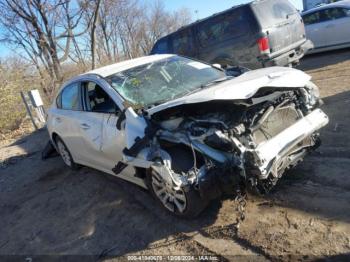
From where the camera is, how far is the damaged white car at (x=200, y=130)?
11.0 ft

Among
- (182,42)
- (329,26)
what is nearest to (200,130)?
(182,42)

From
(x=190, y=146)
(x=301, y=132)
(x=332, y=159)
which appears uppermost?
(x=190, y=146)

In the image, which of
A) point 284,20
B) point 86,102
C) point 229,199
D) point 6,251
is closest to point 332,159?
point 229,199

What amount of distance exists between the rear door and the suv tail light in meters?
0.08

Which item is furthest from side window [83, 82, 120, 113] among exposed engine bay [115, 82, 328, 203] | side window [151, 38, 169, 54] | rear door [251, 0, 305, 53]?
side window [151, 38, 169, 54]

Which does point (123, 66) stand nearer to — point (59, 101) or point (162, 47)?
point (59, 101)

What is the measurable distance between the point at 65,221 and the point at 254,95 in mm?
2889

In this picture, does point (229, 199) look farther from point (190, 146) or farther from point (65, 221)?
point (65, 221)

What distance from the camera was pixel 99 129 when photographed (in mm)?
4648

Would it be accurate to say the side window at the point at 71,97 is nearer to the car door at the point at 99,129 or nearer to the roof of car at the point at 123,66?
the car door at the point at 99,129

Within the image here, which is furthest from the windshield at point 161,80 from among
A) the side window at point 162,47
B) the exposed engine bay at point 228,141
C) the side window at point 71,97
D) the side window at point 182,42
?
the side window at point 162,47

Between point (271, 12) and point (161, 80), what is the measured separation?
4910 millimetres

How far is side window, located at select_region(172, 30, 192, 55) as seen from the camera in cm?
995

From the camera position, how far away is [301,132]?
368cm
